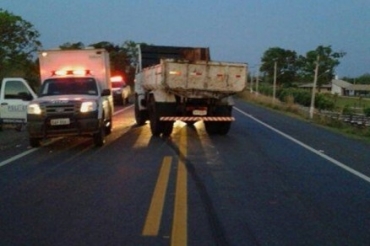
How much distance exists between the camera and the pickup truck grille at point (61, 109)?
12688 mm

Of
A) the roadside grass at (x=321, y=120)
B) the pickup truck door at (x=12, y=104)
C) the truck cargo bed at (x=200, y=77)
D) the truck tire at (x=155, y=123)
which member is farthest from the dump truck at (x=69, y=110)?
the roadside grass at (x=321, y=120)

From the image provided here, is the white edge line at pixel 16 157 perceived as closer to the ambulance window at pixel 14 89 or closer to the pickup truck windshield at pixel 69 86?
the pickup truck windshield at pixel 69 86

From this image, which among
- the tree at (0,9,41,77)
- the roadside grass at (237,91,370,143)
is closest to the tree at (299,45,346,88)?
the roadside grass at (237,91,370,143)

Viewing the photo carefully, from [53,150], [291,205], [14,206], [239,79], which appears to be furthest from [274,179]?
[239,79]

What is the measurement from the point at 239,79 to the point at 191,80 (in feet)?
4.70

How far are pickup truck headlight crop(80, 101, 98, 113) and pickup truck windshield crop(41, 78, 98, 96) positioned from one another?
1.20 meters

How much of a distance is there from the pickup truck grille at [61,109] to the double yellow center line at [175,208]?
3.59 m

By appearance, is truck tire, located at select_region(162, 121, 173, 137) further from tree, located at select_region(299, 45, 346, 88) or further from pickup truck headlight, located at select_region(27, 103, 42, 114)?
tree, located at select_region(299, 45, 346, 88)

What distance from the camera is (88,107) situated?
1295 cm

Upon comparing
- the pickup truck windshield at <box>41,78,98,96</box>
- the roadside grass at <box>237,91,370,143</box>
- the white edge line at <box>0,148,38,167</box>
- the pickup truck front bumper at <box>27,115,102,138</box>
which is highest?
the pickup truck windshield at <box>41,78,98,96</box>

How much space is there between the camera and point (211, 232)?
18.7ft

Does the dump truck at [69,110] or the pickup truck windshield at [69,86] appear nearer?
the dump truck at [69,110]

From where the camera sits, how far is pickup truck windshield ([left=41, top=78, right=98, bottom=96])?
14.2m

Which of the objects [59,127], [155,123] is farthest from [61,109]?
[155,123]
